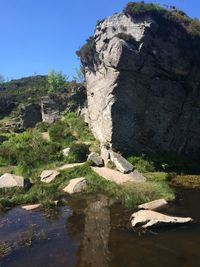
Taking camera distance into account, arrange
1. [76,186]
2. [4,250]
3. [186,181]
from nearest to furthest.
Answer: [4,250], [76,186], [186,181]

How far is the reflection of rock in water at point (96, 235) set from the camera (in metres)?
13.0

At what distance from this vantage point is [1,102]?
64062mm

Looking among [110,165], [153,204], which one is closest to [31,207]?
[153,204]

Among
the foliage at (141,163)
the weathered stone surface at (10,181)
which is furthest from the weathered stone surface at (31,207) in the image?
the foliage at (141,163)

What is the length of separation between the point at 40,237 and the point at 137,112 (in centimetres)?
2107

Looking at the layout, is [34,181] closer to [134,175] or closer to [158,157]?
[134,175]

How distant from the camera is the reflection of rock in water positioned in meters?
13.0

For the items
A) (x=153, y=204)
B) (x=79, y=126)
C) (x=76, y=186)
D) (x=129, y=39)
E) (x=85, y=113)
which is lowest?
(x=153, y=204)

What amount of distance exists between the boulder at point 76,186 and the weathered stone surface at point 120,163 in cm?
426

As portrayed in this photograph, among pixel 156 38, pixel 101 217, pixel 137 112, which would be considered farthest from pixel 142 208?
pixel 156 38

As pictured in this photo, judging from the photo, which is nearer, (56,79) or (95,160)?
(95,160)

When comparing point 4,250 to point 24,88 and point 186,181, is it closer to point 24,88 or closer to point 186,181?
point 186,181

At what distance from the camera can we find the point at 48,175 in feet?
87.7

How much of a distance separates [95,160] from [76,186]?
639 cm
